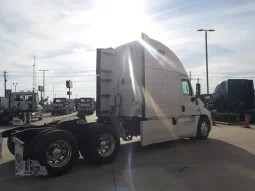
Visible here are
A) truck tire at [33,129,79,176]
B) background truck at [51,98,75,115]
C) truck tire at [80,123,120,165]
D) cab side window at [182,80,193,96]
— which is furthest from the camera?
background truck at [51,98,75,115]

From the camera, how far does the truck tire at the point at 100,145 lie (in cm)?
671

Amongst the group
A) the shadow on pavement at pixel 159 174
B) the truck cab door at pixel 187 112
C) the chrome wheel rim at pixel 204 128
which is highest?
the truck cab door at pixel 187 112

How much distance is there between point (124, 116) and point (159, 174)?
3172 millimetres

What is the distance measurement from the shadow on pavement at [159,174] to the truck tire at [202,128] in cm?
200

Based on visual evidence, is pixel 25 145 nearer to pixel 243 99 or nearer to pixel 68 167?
pixel 68 167

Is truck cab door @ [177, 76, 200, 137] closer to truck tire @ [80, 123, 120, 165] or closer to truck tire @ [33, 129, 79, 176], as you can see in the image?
truck tire @ [80, 123, 120, 165]

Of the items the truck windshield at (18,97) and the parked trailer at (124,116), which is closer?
the parked trailer at (124,116)

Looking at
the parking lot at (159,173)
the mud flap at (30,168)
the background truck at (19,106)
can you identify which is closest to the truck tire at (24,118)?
the background truck at (19,106)

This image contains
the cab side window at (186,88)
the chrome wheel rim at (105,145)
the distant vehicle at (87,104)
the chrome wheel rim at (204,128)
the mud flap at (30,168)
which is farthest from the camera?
the distant vehicle at (87,104)

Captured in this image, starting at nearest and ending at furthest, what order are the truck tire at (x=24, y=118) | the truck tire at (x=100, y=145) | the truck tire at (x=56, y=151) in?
1. the truck tire at (x=56, y=151)
2. the truck tire at (x=100, y=145)
3. the truck tire at (x=24, y=118)

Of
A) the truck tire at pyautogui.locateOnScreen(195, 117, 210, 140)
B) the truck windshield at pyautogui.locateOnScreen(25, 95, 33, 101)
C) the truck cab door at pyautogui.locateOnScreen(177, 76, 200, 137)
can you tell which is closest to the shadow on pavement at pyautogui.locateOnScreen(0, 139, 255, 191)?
the truck cab door at pyautogui.locateOnScreen(177, 76, 200, 137)

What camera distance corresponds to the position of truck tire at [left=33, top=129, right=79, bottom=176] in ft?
18.7

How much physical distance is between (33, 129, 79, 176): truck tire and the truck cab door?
455 cm

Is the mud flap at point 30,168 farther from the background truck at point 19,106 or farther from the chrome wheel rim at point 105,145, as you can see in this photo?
the background truck at point 19,106
